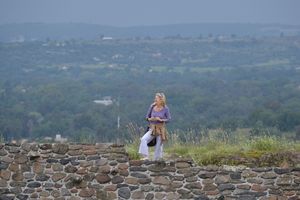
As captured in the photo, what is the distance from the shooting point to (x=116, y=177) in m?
15.3

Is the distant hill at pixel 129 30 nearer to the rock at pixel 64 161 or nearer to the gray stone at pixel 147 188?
the rock at pixel 64 161

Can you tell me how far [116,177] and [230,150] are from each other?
2425 mm

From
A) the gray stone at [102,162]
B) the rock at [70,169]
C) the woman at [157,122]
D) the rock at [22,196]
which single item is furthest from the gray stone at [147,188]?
the rock at [22,196]

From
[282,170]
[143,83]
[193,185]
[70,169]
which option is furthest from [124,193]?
[143,83]

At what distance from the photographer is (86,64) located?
90375 millimetres

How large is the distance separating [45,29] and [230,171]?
13834 cm

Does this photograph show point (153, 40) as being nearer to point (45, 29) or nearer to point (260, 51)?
point (260, 51)

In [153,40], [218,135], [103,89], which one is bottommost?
[218,135]

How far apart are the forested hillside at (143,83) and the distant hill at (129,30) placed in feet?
123

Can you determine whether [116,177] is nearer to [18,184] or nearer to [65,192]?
[65,192]

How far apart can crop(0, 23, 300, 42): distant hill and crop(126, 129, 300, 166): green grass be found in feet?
390

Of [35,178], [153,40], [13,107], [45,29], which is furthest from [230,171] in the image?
[45,29]

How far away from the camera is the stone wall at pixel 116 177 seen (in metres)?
15.0

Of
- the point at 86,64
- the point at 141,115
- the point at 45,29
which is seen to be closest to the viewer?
the point at 141,115
